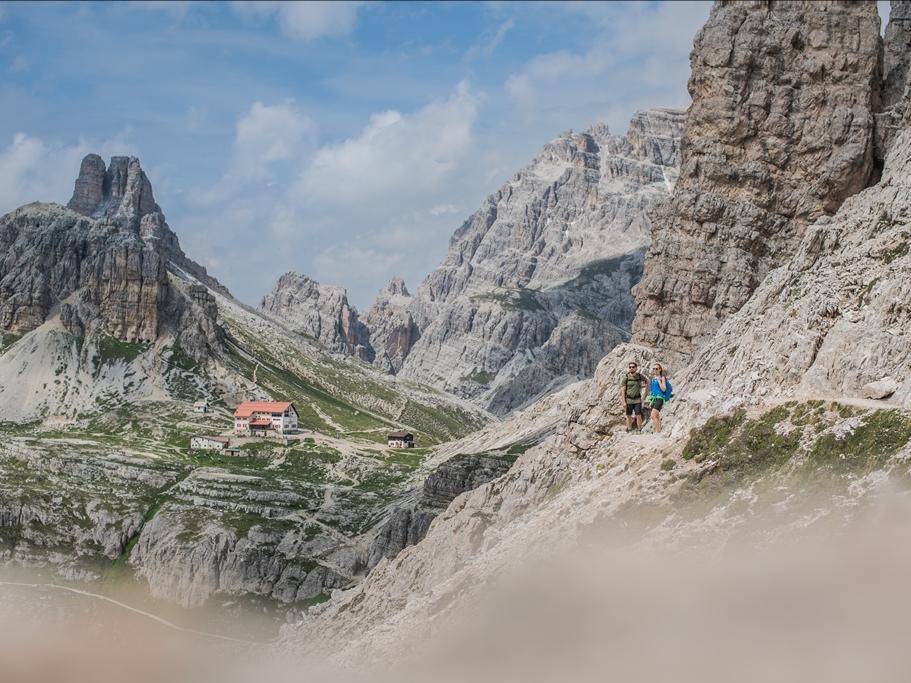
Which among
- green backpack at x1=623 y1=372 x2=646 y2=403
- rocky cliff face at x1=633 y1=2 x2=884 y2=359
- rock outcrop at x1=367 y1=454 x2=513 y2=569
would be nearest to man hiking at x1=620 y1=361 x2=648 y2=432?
green backpack at x1=623 y1=372 x2=646 y2=403

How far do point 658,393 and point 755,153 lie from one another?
51.8 meters

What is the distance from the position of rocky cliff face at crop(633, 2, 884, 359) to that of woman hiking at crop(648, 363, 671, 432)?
4374 cm

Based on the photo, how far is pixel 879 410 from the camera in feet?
131

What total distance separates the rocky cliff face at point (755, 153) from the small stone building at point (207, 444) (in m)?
106

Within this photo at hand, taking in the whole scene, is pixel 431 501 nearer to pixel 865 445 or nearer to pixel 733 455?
pixel 733 455

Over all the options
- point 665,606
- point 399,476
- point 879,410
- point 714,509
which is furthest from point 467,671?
point 399,476

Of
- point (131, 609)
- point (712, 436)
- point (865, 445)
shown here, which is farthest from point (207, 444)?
point (865, 445)

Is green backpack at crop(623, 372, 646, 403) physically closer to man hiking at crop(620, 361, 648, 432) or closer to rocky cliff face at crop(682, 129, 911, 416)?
man hiking at crop(620, 361, 648, 432)

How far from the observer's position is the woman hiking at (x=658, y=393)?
5056 cm

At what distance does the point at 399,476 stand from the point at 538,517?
118m

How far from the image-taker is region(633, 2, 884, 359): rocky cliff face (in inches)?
3573

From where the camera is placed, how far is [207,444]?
7131 inches

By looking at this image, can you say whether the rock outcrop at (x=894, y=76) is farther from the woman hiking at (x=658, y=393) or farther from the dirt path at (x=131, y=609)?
the dirt path at (x=131, y=609)

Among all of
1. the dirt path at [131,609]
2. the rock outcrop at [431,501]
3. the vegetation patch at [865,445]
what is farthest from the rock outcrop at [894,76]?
the dirt path at [131,609]
